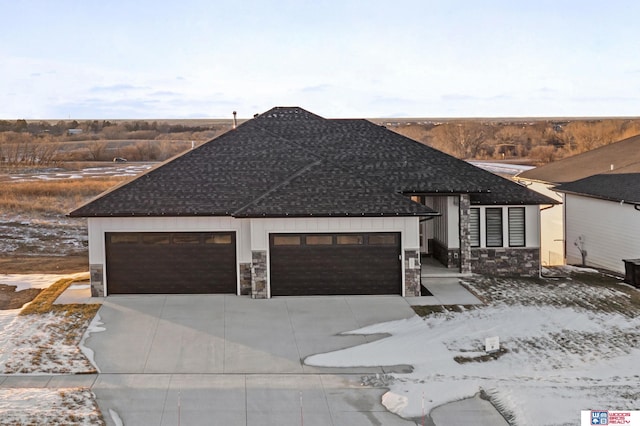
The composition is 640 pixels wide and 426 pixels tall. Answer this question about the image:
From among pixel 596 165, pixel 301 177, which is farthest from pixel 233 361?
pixel 596 165

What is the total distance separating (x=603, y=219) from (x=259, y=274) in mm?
12469

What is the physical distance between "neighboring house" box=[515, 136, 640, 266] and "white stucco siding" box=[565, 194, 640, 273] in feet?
2.21

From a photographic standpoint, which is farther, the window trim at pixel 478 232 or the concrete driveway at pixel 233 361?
the window trim at pixel 478 232

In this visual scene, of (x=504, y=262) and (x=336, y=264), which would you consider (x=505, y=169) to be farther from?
(x=336, y=264)

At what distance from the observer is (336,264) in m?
20.2

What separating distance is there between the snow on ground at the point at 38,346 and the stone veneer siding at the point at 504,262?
12477mm

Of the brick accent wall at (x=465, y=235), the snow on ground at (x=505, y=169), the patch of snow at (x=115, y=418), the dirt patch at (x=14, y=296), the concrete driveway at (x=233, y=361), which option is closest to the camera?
the patch of snow at (x=115, y=418)

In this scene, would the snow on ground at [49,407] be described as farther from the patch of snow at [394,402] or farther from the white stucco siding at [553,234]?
the white stucco siding at [553,234]

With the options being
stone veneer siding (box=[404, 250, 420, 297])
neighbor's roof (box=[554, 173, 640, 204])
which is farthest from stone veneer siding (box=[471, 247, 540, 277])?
stone veneer siding (box=[404, 250, 420, 297])

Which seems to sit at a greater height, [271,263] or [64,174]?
[64,174]

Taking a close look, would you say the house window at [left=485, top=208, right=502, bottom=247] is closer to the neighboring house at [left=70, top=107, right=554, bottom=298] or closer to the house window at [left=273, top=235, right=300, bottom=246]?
the neighboring house at [left=70, top=107, right=554, bottom=298]

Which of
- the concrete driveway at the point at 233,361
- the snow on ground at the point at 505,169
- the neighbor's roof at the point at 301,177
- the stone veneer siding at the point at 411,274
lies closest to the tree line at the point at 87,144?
the snow on ground at the point at 505,169

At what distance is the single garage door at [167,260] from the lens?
2036 cm

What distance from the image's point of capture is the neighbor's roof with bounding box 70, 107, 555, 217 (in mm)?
20156
